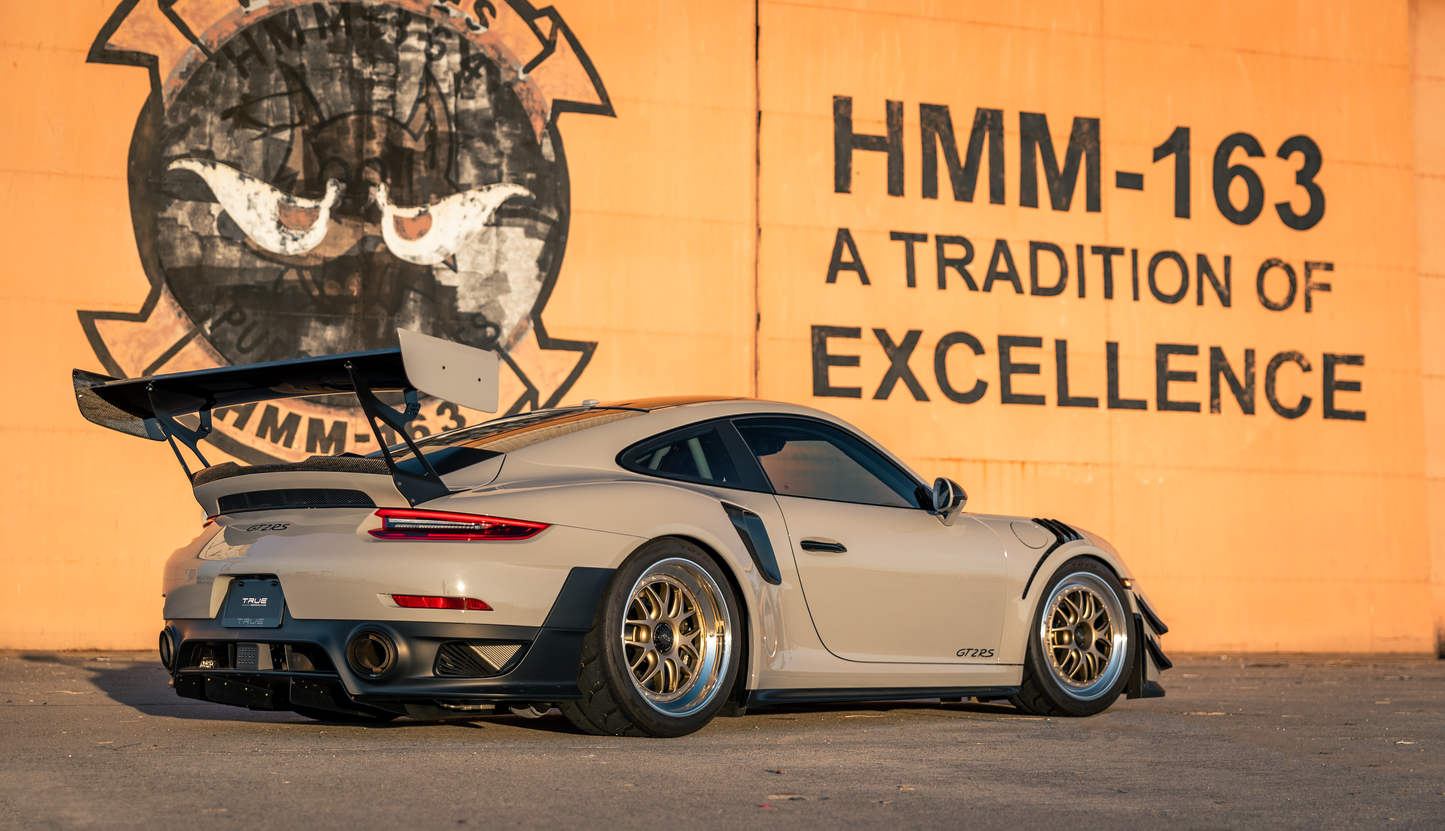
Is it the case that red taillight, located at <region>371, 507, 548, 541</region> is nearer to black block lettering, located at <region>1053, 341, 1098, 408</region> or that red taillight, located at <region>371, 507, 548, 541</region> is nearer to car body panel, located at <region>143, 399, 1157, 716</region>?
car body panel, located at <region>143, 399, 1157, 716</region>

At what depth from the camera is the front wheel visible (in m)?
6.43

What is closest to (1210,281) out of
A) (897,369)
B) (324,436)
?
(897,369)

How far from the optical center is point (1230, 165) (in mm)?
13820

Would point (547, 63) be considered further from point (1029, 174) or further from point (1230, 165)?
point (1230, 165)

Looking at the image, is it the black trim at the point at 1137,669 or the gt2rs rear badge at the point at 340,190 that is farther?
the gt2rs rear badge at the point at 340,190

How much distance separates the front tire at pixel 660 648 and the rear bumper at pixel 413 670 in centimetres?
9

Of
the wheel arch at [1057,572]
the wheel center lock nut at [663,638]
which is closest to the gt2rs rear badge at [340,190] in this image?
the wheel arch at [1057,572]

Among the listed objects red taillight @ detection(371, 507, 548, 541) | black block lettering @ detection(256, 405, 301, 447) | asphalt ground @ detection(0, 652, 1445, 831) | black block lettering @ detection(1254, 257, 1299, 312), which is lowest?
asphalt ground @ detection(0, 652, 1445, 831)

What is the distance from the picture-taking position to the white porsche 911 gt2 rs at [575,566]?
4707mm

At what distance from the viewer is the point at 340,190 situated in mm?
11586

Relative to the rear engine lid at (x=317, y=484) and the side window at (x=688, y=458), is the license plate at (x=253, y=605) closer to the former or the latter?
the rear engine lid at (x=317, y=484)

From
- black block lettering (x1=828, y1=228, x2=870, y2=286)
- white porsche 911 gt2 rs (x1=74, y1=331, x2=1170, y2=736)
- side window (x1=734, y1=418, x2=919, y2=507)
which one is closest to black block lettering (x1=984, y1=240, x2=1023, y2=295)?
black block lettering (x1=828, y1=228, x2=870, y2=286)

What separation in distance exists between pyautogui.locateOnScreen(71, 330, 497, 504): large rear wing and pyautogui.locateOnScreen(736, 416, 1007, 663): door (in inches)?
55.7

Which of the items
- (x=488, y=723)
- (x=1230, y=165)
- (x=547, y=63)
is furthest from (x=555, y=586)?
(x=1230, y=165)
